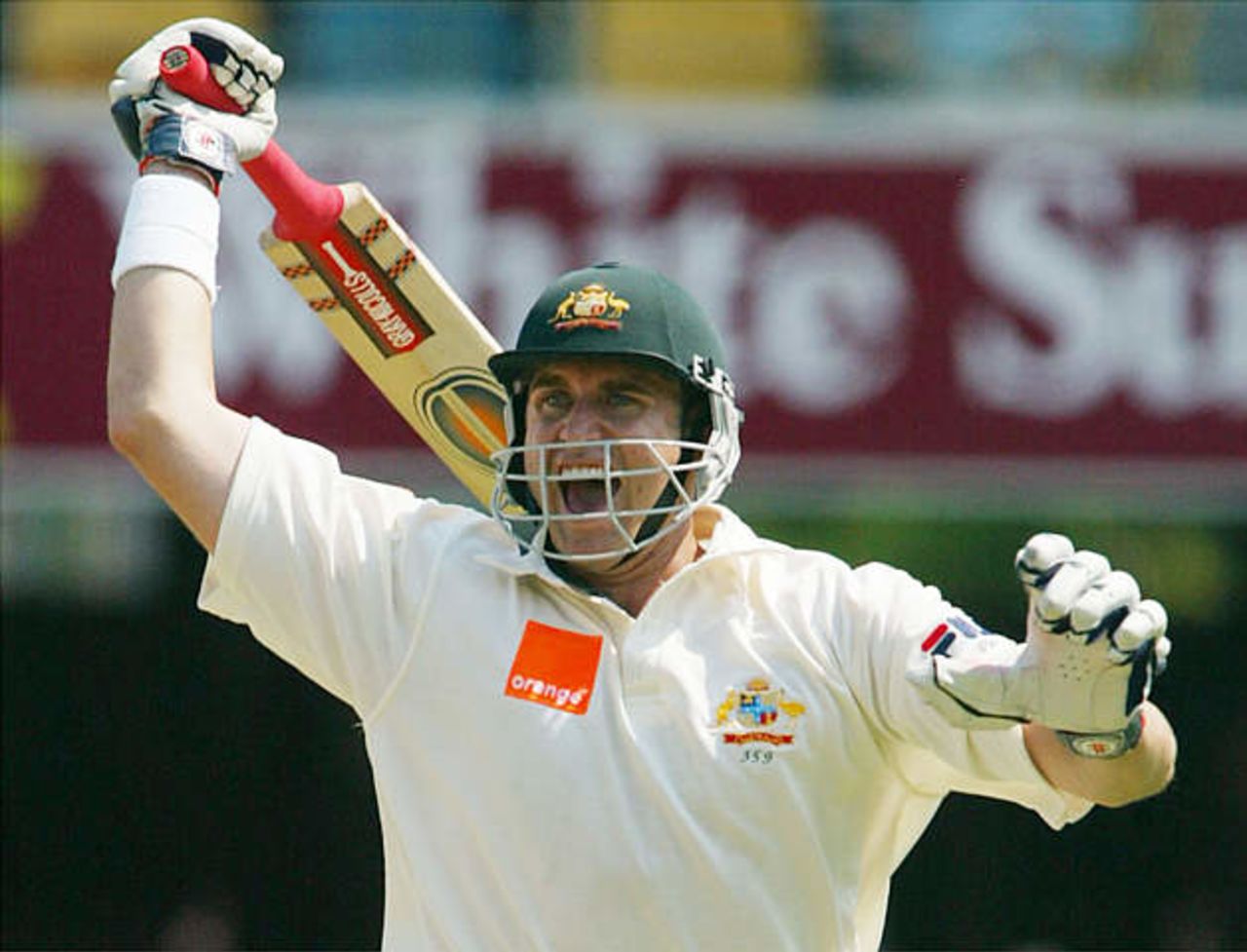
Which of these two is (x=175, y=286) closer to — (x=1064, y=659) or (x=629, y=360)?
(x=629, y=360)

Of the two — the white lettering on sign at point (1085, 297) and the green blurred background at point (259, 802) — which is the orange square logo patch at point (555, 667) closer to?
the white lettering on sign at point (1085, 297)

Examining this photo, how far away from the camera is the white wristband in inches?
117

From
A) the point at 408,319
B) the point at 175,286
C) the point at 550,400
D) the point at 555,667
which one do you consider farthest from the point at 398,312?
the point at 555,667

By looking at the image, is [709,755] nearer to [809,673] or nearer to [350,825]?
[809,673]

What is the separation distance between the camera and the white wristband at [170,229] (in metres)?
2.97

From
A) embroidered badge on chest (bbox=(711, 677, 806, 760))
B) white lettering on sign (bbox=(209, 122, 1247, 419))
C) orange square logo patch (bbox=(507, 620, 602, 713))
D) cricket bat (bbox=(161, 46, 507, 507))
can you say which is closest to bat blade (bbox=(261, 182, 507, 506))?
cricket bat (bbox=(161, 46, 507, 507))

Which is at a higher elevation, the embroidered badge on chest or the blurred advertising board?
the blurred advertising board

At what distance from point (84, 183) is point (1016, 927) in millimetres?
4226

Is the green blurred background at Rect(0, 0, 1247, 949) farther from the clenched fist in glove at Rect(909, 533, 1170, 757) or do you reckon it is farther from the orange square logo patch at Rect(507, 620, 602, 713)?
the clenched fist in glove at Rect(909, 533, 1170, 757)

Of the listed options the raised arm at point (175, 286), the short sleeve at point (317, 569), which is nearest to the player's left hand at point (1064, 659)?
the short sleeve at point (317, 569)

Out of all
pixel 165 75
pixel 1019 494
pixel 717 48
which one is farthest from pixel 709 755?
pixel 717 48

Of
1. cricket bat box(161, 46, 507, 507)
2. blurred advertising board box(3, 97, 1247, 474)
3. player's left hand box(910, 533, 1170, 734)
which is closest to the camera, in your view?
player's left hand box(910, 533, 1170, 734)

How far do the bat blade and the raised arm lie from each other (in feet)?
1.31

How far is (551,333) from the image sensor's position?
Result: 10.1 feet
